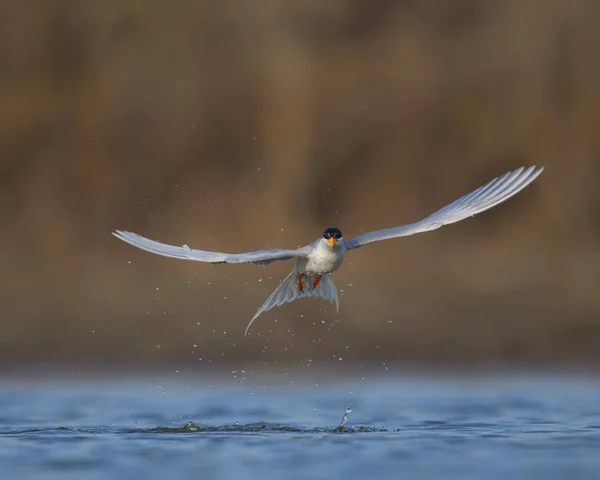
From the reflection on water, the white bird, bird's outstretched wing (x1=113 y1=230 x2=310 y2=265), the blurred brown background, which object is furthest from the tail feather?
the blurred brown background

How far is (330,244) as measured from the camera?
46.0 ft

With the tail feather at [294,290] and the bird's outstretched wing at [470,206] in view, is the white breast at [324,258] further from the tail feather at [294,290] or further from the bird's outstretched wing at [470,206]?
the tail feather at [294,290]

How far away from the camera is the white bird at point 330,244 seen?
13270 millimetres

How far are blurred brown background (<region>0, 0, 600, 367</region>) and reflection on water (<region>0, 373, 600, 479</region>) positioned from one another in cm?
237

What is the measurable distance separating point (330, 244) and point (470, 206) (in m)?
1.27

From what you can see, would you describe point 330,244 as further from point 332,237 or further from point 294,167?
point 294,167

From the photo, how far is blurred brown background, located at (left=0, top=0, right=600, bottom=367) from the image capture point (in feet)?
70.7

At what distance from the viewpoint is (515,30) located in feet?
100

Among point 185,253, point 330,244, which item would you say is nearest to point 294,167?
point 330,244

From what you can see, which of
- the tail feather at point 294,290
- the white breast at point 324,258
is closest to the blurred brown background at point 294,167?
the tail feather at point 294,290

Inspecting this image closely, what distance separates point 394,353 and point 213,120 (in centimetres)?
1027

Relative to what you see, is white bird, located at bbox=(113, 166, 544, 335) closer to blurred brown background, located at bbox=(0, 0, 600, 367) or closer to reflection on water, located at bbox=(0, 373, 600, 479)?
reflection on water, located at bbox=(0, 373, 600, 479)

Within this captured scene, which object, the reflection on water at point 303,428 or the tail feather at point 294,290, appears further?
the tail feather at point 294,290

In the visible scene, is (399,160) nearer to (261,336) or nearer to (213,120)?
(213,120)
